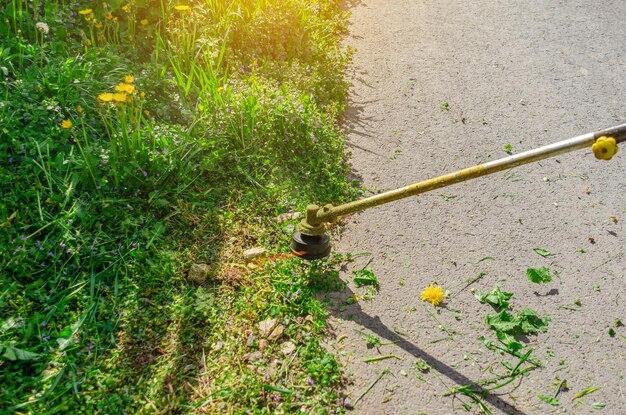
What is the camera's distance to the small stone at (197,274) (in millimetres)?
2689

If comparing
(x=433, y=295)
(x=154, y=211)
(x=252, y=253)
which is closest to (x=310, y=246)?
(x=252, y=253)

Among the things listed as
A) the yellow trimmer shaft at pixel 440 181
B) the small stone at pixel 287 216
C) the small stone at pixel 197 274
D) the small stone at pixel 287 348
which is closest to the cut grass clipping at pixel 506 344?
the small stone at pixel 287 348

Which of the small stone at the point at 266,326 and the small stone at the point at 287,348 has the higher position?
the small stone at the point at 266,326

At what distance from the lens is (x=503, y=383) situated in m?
2.38

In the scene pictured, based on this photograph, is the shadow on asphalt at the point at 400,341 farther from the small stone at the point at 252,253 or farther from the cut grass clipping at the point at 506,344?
the small stone at the point at 252,253

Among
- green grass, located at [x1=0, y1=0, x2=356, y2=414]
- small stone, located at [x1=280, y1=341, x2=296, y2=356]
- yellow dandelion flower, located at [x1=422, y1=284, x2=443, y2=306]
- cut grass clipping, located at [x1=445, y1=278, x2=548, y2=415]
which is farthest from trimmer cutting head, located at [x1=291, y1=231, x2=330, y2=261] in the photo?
cut grass clipping, located at [x1=445, y1=278, x2=548, y2=415]

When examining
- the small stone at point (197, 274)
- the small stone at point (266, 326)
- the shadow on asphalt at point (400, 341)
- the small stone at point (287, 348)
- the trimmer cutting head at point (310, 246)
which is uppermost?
the trimmer cutting head at point (310, 246)

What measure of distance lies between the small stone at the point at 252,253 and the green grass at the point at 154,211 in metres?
0.07

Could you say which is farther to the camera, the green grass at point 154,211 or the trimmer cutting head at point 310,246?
the trimmer cutting head at point 310,246

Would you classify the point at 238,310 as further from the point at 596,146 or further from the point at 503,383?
the point at 596,146

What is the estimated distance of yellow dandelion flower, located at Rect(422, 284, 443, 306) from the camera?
2742mm

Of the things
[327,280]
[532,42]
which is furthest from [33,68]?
[532,42]

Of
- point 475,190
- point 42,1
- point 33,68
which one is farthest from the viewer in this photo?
point 42,1

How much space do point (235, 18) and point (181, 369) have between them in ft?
10.2
